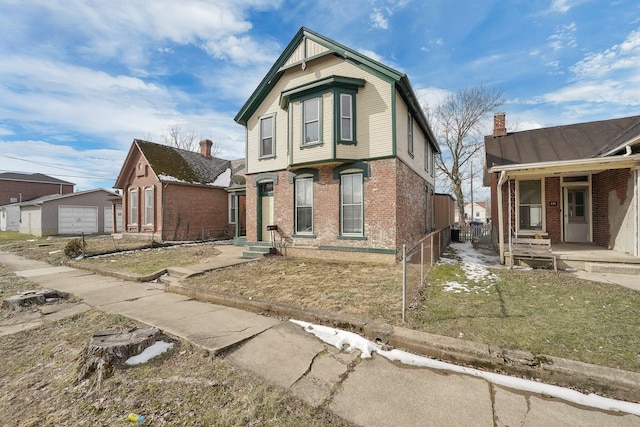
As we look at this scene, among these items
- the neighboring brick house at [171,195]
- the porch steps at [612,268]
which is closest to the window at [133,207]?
the neighboring brick house at [171,195]

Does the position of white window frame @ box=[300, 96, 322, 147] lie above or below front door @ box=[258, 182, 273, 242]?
above

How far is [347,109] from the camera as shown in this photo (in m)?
9.98

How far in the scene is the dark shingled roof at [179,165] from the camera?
18078mm

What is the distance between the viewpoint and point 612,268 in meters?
7.71

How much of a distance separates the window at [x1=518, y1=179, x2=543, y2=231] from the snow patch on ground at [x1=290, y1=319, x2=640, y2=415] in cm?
1058

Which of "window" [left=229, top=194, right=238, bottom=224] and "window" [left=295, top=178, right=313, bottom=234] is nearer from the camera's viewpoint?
"window" [left=295, top=178, right=313, bottom=234]

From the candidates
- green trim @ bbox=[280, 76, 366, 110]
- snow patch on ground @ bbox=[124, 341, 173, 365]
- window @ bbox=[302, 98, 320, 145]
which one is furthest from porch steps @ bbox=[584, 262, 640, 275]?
snow patch on ground @ bbox=[124, 341, 173, 365]

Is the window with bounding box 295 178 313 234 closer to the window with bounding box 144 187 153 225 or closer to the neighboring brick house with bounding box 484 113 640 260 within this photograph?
the neighboring brick house with bounding box 484 113 640 260

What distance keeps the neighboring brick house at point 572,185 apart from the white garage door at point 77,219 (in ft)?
116

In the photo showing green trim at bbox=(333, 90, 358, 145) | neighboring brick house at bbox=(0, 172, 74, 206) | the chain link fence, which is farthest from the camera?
neighboring brick house at bbox=(0, 172, 74, 206)

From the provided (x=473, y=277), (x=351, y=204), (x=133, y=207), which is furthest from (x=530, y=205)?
(x=133, y=207)

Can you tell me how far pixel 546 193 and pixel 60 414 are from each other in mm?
14762

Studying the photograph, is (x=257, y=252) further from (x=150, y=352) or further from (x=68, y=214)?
(x=68, y=214)

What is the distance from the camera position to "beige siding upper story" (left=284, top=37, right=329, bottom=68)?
10.6 meters
